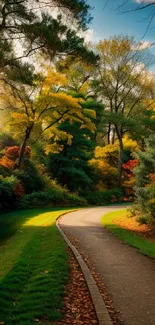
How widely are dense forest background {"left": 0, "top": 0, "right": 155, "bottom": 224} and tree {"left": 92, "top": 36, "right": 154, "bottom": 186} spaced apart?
12 cm

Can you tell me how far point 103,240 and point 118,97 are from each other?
31195mm

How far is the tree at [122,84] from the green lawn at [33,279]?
27.8 m

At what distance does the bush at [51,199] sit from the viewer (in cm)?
3101

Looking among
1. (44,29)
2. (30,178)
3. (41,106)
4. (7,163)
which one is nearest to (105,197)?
(30,178)

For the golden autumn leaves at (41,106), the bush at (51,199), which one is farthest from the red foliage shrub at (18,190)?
the golden autumn leaves at (41,106)

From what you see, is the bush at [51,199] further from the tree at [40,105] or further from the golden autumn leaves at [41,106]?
the golden autumn leaves at [41,106]

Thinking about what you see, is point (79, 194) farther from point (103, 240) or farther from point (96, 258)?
point (96, 258)

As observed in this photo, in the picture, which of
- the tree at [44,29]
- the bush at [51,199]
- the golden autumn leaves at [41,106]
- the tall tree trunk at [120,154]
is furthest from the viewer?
the tall tree trunk at [120,154]

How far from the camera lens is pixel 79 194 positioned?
1537 inches

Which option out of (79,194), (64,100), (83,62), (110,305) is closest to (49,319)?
(110,305)

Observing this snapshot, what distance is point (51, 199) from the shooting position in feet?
108

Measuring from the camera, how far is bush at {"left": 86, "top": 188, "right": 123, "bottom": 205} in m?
38.7

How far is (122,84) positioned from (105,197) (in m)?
14.5

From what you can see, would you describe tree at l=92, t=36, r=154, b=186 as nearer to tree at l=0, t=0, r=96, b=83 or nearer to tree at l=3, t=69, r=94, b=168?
tree at l=3, t=69, r=94, b=168
